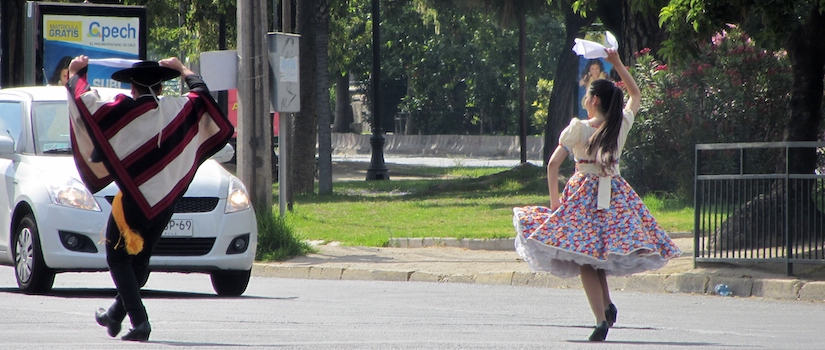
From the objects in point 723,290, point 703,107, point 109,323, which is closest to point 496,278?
point 723,290

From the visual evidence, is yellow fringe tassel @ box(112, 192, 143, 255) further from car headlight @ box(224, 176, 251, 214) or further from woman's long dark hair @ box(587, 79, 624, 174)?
car headlight @ box(224, 176, 251, 214)

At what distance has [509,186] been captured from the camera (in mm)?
25656

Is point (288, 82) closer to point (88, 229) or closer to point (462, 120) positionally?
point (88, 229)

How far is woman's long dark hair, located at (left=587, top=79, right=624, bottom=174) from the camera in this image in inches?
305

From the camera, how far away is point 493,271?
12570 millimetres

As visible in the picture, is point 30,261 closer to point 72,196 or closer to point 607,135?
point 72,196

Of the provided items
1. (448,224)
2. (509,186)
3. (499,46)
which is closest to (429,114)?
(499,46)

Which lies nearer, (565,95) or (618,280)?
(618,280)

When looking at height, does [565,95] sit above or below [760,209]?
above

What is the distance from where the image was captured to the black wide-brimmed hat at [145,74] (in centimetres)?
721

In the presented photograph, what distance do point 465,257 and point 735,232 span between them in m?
3.31

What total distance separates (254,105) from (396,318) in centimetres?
584

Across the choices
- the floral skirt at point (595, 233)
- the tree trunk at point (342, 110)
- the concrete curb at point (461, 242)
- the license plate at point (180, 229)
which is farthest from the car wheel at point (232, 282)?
the tree trunk at point (342, 110)

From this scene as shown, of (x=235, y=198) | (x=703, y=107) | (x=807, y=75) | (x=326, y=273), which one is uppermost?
(x=807, y=75)
